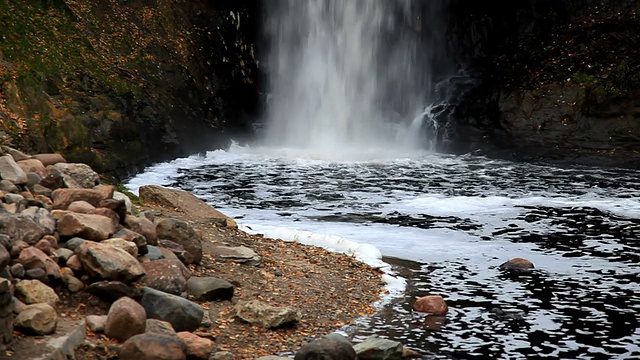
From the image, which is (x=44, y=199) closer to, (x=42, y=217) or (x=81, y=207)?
(x=81, y=207)

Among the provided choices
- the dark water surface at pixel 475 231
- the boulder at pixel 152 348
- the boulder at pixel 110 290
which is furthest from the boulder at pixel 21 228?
the dark water surface at pixel 475 231

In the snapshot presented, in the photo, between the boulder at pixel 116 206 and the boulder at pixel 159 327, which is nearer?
the boulder at pixel 159 327

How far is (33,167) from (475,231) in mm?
8230

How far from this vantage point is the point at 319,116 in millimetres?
33750

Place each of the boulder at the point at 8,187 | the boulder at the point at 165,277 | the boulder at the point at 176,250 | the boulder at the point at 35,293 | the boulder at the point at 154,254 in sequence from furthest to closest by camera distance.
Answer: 1. the boulder at the point at 176,250
2. the boulder at the point at 154,254
3. the boulder at the point at 8,187
4. the boulder at the point at 165,277
5. the boulder at the point at 35,293

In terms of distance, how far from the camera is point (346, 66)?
113ft

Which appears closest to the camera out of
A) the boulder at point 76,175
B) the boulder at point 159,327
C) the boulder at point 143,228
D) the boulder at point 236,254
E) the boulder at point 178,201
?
the boulder at point 159,327

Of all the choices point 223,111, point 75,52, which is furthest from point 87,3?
point 223,111

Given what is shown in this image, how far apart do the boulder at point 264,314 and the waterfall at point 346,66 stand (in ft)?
82.8

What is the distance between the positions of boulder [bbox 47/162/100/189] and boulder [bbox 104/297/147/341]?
341 centimetres

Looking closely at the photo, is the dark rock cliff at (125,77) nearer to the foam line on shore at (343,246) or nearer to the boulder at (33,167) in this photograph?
the boulder at (33,167)

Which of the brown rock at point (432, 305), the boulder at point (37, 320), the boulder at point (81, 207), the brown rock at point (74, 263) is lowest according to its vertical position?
the brown rock at point (432, 305)

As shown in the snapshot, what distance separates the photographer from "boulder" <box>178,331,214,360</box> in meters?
6.27

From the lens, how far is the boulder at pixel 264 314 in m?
7.47
